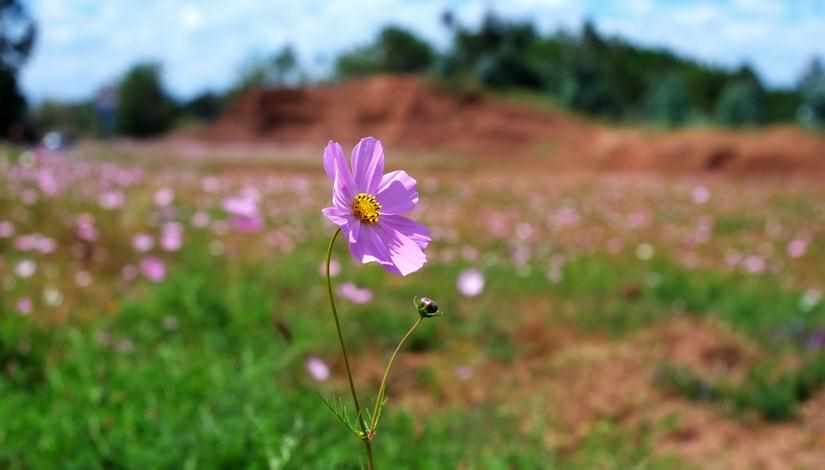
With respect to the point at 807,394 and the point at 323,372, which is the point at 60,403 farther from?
the point at 807,394

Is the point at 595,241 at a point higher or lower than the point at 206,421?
lower

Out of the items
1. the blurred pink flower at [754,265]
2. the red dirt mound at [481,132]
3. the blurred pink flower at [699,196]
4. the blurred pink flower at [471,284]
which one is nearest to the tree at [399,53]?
the red dirt mound at [481,132]

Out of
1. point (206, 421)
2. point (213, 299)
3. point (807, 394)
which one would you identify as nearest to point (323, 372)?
point (206, 421)

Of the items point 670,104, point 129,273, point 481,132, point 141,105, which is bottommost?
point 141,105

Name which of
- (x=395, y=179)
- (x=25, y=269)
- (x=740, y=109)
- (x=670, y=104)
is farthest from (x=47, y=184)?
(x=740, y=109)

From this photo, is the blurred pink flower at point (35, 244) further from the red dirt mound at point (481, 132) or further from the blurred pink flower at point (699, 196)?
the red dirt mound at point (481, 132)

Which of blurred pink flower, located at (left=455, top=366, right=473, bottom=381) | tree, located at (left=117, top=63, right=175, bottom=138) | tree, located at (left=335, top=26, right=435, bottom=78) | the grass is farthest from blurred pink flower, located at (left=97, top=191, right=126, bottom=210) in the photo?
tree, located at (left=117, top=63, right=175, bottom=138)

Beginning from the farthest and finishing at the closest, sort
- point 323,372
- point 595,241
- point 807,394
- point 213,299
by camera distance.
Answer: point 595,241, point 213,299, point 807,394, point 323,372

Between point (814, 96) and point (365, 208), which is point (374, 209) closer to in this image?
point (365, 208)
